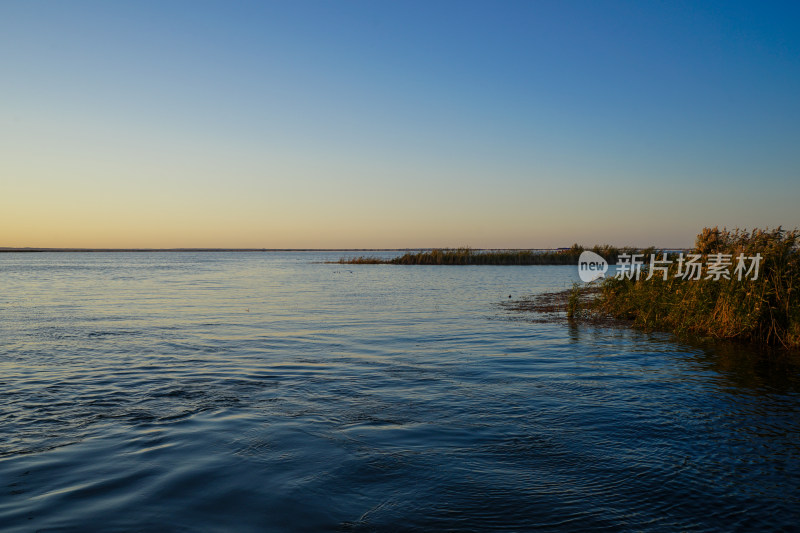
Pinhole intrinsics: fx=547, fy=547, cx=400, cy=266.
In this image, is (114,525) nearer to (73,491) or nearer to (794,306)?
(73,491)

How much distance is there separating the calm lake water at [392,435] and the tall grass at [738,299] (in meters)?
1.81

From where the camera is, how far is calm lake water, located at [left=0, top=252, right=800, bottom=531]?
18.8 ft

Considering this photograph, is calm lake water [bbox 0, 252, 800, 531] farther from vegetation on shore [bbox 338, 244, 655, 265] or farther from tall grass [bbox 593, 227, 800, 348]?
vegetation on shore [bbox 338, 244, 655, 265]

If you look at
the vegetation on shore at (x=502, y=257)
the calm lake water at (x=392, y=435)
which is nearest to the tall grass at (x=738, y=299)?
the calm lake water at (x=392, y=435)

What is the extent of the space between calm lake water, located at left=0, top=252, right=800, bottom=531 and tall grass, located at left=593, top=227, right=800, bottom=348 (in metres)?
1.81

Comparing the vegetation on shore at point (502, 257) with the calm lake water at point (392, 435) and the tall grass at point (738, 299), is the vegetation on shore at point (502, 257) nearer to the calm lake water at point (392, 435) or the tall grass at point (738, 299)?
the tall grass at point (738, 299)

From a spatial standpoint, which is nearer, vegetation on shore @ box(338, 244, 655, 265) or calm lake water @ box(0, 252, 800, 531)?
calm lake water @ box(0, 252, 800, 531)

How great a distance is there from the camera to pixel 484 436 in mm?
8031

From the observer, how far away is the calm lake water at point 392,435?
5.72 meters

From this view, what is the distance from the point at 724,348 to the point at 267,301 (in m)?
21.3

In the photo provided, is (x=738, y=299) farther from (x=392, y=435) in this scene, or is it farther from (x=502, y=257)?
(x=502, y=257)

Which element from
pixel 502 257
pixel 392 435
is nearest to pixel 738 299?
pixel 392 435

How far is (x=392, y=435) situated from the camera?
809 cm

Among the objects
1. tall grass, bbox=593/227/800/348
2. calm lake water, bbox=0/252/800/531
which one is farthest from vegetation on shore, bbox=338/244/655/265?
calm lake water, bbox=0/252/800/531
